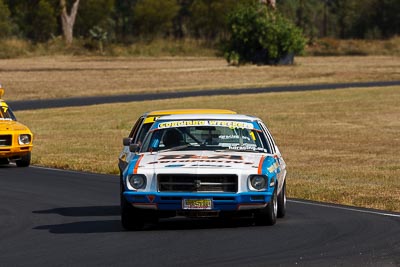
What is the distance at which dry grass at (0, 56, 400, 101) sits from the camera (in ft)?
197

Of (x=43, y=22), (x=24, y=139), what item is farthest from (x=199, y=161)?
(x=43, y=22)

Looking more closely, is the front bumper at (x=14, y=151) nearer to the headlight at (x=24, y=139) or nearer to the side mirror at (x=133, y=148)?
the headlight at (x=24, y=139)

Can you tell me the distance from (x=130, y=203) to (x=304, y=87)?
153ft

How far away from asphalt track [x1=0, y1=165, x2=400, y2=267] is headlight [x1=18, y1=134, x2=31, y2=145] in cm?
617

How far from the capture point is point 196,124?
1469 cm

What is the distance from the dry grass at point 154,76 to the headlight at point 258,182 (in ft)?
134

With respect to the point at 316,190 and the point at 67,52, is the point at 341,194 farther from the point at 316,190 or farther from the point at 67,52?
the point at 67,52

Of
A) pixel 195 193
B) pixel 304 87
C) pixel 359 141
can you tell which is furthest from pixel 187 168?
pixel 304 87

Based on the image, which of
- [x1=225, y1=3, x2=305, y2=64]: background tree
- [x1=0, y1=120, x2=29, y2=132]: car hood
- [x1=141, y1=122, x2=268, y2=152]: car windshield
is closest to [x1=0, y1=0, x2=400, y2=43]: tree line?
[x1=225, y1=3, x2=305, y2=64]: background tree

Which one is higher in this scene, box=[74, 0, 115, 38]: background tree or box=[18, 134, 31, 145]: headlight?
box=[18, 134, 31, 145]: headlight

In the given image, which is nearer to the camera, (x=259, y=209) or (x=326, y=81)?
(x=259, y=209)

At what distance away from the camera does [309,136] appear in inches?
1329

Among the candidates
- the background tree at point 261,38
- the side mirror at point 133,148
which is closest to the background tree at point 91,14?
the background tree at point 261,38

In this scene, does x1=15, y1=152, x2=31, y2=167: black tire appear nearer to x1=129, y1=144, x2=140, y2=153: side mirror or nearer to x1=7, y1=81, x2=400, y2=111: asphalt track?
x1=129, y1=144, x2=140, y2=153: side mirror
